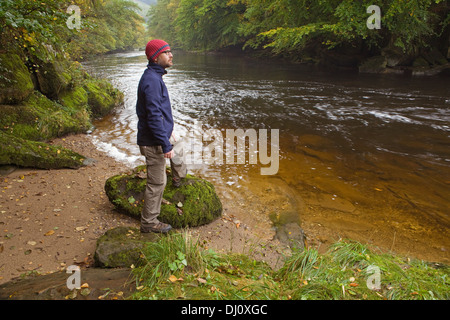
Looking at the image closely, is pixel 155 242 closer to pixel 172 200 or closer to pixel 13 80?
pixel 172 200

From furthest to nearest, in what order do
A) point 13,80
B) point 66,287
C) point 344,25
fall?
point 344,25 → point 13,80 → point 66,287

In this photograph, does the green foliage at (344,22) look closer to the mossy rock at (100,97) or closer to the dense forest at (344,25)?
the dense forest at (344,25)

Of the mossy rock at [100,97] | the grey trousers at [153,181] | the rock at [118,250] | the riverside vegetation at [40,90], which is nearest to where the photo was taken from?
the rock at [118,250]

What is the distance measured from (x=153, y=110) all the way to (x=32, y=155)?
362 centimetres

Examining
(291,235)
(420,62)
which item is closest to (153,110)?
(291,235)

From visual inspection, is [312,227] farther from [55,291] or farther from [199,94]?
[199,94]

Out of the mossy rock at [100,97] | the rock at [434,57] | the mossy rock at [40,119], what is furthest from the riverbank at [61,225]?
the rock at [434,57]

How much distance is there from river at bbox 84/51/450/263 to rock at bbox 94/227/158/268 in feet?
6.54

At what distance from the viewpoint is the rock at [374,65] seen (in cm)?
2016

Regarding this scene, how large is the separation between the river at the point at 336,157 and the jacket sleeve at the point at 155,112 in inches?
87.5

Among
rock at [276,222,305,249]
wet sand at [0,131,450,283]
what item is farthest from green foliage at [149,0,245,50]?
rock at [276,222,305,249]

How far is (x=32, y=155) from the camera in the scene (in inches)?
213

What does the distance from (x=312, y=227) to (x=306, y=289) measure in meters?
2.36

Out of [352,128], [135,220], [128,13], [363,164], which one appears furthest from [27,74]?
[128,13]
